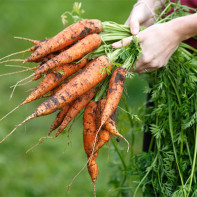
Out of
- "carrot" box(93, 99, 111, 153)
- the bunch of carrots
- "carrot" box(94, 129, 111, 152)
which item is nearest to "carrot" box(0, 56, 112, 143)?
the bunch of carrots

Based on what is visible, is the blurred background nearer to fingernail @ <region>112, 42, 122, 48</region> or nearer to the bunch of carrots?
the bunch of carrots

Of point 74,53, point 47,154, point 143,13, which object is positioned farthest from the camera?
point 47,154

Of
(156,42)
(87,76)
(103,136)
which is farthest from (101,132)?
(156,42)

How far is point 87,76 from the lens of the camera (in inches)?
67.8

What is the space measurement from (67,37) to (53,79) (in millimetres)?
245

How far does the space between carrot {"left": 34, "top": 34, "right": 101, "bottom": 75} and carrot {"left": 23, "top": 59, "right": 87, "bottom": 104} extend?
4cm

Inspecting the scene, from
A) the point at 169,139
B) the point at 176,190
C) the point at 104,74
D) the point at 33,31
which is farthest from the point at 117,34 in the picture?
the point at 33,31

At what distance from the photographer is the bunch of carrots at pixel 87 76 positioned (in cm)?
167

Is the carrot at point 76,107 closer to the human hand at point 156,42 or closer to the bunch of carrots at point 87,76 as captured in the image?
the bunch of carrots at point 87,76

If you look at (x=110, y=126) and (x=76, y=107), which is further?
(x=76, y=107)

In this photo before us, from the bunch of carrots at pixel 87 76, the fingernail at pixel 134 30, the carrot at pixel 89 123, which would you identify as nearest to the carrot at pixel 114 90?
the bunch of carrots at pixel 87 76

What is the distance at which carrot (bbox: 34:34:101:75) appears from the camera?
1.74m

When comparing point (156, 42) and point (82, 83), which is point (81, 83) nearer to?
point (82, 83)

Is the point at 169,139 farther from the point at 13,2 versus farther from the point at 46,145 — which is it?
the point at 13,2
